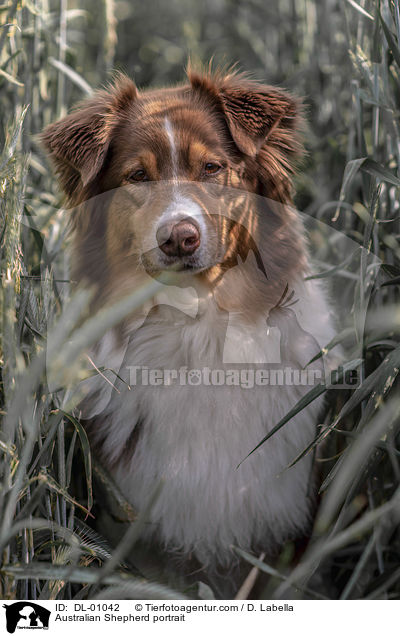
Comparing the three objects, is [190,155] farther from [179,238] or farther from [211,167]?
[179,238]

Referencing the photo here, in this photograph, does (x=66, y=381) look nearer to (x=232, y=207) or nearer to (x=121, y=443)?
(x=121, y=443)

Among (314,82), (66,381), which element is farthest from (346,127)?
(66,381)

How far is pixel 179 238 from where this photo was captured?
213cm

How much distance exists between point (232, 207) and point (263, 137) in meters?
0.30

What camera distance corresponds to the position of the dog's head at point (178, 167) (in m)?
2.28

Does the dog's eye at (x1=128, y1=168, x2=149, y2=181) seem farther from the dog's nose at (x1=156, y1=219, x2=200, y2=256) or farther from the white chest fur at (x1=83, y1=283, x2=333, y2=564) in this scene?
the white chest fur at (x1=83, y1=283, x2=333, y2=564)

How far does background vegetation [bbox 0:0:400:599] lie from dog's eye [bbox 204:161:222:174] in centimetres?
50

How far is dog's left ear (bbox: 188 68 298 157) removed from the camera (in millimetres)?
2371

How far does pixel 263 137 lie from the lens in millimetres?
2402
